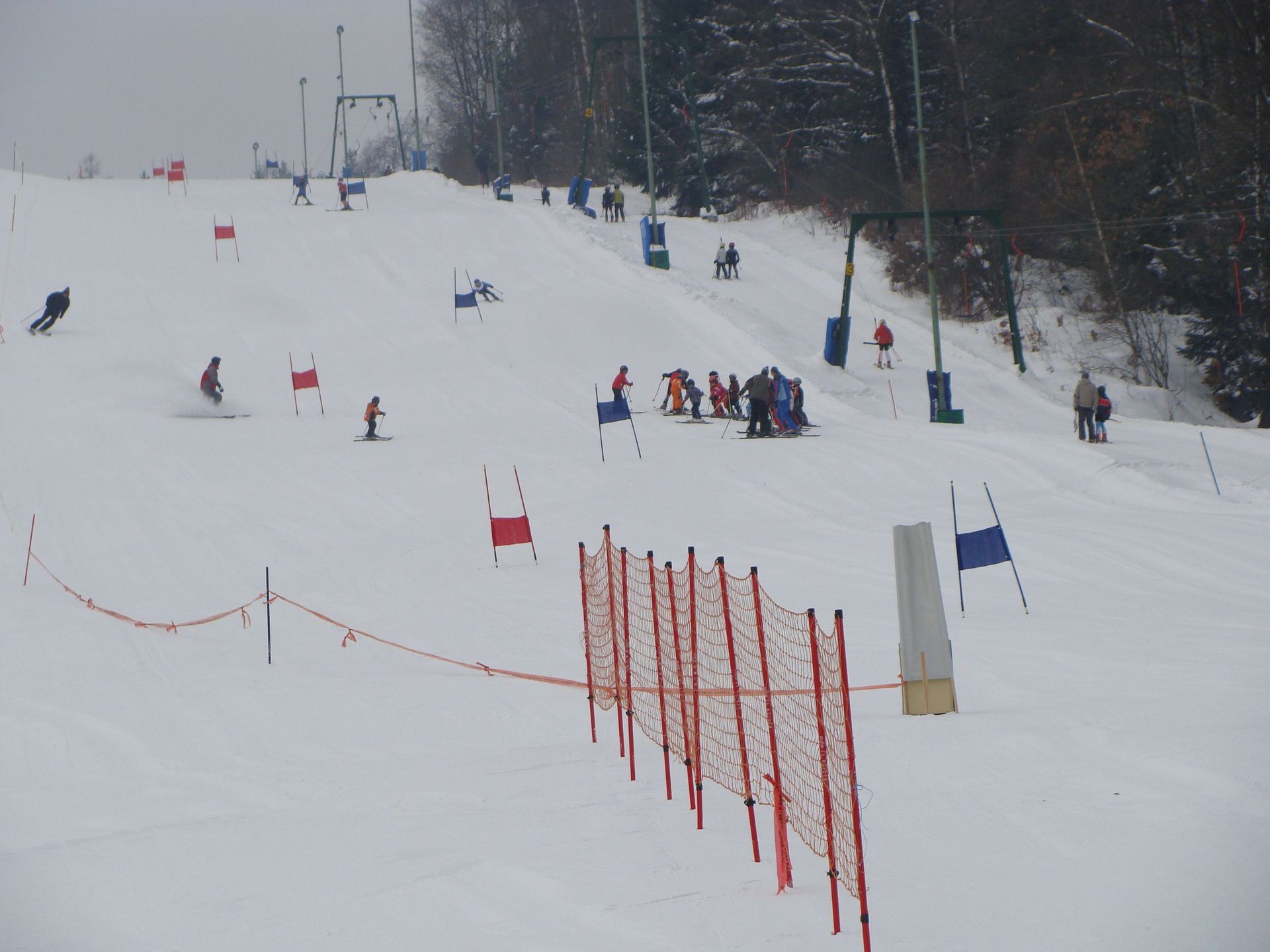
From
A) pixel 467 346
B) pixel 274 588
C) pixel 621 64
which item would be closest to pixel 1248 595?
pixel 274 588

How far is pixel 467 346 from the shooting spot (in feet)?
104

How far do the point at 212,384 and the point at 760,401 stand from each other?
11.9 meters

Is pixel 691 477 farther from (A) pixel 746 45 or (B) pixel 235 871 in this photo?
(A) pixel 746 45

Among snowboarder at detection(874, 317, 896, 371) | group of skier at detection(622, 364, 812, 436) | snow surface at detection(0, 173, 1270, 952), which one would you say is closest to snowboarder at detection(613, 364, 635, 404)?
group of skier at detection(622, 364, 812, 436)

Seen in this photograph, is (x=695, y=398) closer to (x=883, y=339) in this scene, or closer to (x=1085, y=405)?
(x=883, y=339)

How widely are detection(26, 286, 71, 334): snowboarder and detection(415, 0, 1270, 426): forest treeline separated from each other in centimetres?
1929

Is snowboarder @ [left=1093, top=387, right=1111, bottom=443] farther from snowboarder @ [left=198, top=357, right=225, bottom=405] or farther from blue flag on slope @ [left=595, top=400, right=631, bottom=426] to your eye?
snowboarder @ [left=198, top=357, right=225, bottom=405]

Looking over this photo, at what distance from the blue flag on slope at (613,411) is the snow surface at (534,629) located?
0.89 m

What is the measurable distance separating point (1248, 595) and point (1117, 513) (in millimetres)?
4531

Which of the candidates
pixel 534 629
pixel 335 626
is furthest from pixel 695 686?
pixel 335 626

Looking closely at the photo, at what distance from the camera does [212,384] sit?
26453mm

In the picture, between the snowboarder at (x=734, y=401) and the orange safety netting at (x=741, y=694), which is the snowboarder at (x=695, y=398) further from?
the orange safety netting at (x=741, y=694)

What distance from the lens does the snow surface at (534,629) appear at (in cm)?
633

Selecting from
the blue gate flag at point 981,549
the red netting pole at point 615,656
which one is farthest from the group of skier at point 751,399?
the red netting pole at point 615,656
